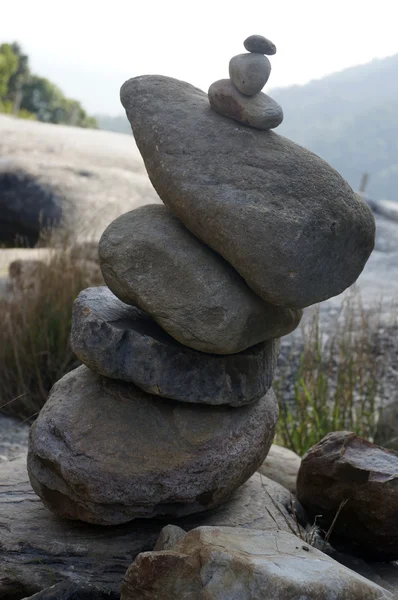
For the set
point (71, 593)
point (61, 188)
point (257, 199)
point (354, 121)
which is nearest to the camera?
point (71, 593)

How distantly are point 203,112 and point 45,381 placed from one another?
109 inches

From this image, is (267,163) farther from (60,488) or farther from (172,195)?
(60,488)

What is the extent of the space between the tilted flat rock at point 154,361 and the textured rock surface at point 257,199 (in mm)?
409

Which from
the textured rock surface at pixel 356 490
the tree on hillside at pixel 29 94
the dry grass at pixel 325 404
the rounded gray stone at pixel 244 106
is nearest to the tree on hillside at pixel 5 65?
the tree on hillside at pixel 29 94

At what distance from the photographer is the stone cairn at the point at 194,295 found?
2656 millimetres

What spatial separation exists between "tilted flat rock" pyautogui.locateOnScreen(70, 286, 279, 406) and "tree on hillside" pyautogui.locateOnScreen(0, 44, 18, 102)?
2823 centimetres

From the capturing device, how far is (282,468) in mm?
3850

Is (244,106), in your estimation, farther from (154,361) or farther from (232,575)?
(232,575)

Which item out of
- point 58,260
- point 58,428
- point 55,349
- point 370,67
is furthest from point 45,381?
point 370,67

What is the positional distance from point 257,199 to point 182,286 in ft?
1.40

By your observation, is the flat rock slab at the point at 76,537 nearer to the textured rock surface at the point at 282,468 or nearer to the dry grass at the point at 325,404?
the textured rock surface at the point at 282,468

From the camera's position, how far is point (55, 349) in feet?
16.7

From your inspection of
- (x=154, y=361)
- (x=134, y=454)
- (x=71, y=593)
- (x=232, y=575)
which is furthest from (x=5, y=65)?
(x=232, y=575)

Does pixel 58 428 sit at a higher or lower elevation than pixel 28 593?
higher
